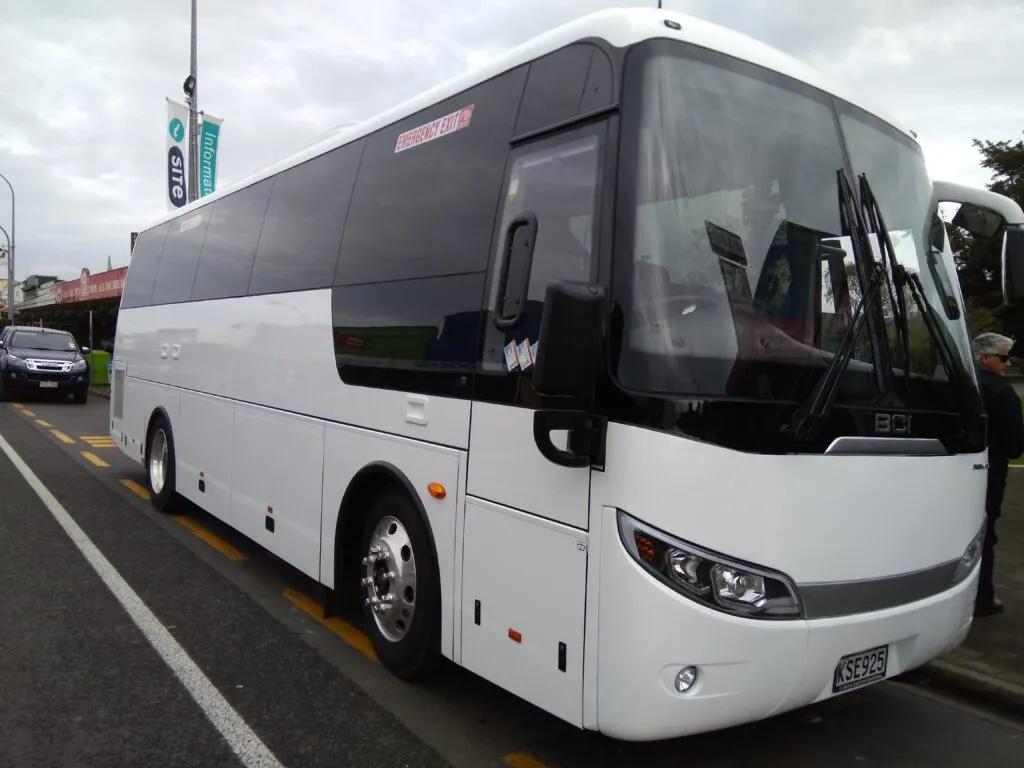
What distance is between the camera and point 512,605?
330cm

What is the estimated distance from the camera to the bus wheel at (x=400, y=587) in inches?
154

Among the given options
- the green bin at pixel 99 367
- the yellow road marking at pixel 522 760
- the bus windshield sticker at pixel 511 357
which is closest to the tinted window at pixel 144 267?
the bus windshield sticker at pixel 511 357

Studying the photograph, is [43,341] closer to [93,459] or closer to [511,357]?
[93,459]

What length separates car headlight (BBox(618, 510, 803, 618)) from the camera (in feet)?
8.98

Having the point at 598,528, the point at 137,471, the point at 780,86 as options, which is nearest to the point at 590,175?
the point at 780,86

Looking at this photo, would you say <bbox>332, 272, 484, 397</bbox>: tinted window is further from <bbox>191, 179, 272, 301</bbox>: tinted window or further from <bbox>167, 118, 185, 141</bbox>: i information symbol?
<bbox>167, 118, 185, 141</bbox>: i information symbol

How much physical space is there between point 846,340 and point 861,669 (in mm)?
1214

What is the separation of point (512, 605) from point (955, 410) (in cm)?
199

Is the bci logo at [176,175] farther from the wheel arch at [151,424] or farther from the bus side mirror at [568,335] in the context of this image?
the bus side mirror at [568,335]

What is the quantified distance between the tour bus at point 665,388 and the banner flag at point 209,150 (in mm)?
17576

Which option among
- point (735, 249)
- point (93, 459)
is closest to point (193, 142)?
point (93, 459)

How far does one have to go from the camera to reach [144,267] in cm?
950

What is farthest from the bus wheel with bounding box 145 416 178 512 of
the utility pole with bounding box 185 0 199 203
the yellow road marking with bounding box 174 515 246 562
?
the utility pole with bounding box 185 0 199 203

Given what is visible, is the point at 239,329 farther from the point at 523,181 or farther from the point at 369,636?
the point at 523,181
